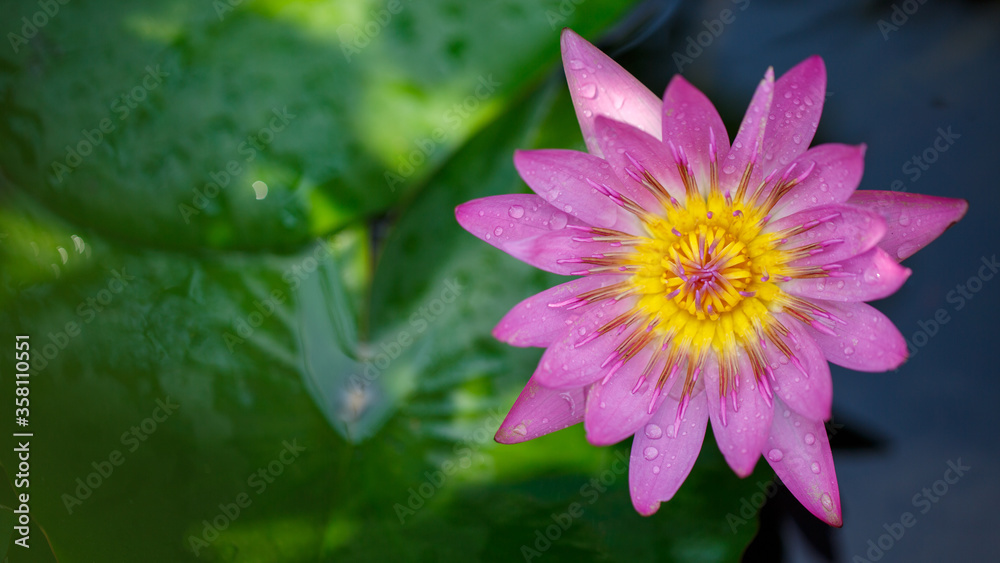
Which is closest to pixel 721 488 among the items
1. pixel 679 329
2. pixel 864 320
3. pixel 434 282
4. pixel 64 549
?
pixel 679 329

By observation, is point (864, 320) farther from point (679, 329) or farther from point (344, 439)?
point (344, 439)

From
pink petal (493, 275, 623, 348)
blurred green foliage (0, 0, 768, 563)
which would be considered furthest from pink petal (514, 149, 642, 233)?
blurred green foliage (0, 0, 768, 563)

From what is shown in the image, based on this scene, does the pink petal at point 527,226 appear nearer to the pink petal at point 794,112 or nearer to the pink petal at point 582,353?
the pink petal at point 582,353

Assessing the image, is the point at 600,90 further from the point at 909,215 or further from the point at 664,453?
the point at 664,453

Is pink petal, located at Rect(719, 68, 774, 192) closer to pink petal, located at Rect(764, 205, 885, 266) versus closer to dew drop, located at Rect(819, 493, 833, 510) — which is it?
pink petal, located at Rect(764, 205, 885, 266)

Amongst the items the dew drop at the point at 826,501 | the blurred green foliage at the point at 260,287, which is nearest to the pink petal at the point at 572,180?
the blurred green foliage at the point at 260,287
